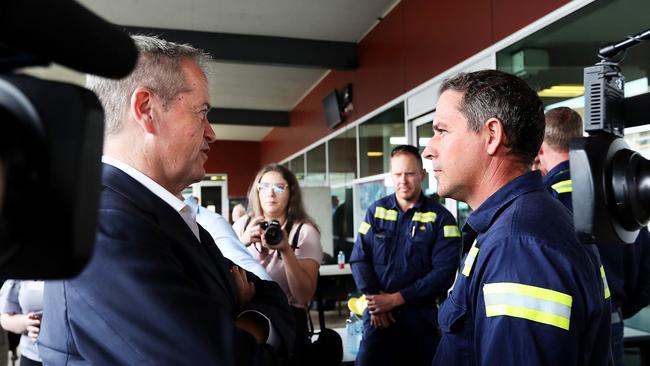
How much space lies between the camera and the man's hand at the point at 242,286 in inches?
45.8

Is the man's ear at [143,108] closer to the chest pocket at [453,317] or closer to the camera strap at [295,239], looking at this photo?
the chest pocket at [453,317]

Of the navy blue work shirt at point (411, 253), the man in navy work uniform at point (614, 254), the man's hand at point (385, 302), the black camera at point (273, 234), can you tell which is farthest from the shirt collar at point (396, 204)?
the black camera at point (273, 234)

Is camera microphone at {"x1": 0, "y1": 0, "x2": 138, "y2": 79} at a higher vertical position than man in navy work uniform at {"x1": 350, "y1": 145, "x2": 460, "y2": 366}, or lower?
higher

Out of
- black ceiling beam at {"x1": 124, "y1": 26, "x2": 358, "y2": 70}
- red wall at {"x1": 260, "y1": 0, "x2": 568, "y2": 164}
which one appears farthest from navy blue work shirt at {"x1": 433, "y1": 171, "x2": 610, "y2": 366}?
black ceiling beam at {"x1": 124, "y1": 26, "x2": 358, "y2": 70}

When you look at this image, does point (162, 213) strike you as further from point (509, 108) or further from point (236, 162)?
point (236, 162)

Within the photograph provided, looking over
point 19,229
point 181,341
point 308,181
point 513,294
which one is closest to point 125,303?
point 181,341

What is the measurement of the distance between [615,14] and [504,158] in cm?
171

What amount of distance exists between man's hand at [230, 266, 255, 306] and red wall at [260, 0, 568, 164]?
7.97 ft

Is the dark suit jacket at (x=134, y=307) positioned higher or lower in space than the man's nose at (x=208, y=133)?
lower

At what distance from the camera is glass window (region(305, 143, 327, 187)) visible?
815cm

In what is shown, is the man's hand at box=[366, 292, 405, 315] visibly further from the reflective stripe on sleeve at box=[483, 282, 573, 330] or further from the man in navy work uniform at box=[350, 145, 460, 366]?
the reflective stripe on sleeve at box=[483, 282, 573, 330]

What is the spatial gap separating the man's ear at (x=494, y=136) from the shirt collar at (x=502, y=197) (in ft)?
0.32

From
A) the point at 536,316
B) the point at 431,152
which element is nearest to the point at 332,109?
the point at 431,152

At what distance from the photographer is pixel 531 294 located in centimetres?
98
